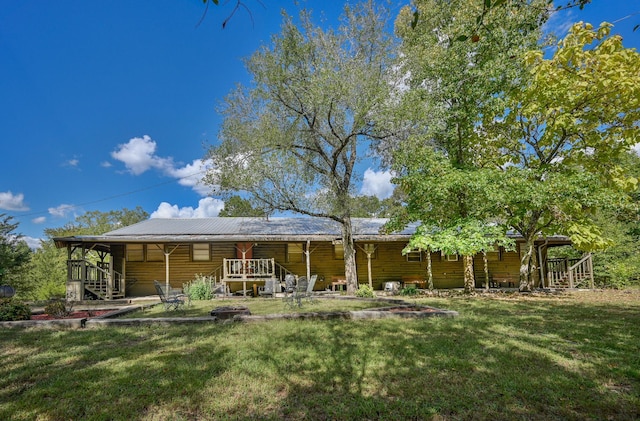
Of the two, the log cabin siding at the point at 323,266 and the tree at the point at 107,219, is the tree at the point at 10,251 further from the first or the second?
the tree at the point at 107,219

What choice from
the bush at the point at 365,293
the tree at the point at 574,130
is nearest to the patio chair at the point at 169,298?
the bush at the point at 365,293

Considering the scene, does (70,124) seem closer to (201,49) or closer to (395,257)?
(201,49)

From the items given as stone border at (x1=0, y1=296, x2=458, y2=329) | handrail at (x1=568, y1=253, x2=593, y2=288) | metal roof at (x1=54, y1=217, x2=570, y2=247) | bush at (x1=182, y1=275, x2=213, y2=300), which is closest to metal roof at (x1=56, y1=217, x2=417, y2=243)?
metal roof at (x1=54, y1=217, x2=570, y2=247)

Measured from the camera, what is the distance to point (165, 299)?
1001 centimetres

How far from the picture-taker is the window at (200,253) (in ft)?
56.4

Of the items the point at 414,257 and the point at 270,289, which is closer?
the point at 270,289

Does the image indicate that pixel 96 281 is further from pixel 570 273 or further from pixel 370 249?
pixel 570 273

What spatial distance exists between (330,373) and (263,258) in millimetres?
13670

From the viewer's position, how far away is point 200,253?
56.6ft

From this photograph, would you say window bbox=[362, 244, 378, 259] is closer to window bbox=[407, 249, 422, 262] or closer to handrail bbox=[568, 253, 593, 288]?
window bbox=[407, 249, 422, 262]

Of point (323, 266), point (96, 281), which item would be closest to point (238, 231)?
point (323, 266)

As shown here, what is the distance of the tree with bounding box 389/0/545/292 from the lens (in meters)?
11.7

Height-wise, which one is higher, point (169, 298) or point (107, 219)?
point (107, 219)

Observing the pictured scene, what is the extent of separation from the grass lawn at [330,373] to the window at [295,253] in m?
10.8
